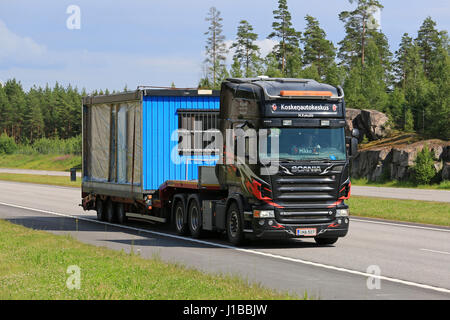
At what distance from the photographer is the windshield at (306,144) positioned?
1602cm

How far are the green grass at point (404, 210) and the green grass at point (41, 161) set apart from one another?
68499mm

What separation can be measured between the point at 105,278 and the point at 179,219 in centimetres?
891

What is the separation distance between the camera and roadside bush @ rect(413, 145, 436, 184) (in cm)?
4956

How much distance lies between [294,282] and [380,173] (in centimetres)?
4354

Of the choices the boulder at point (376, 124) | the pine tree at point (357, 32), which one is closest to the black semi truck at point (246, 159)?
the boulder at point (376, 124)

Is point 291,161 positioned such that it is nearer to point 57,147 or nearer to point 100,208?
point 100,208

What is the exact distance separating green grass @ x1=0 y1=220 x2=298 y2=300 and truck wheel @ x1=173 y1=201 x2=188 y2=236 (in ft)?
14.4

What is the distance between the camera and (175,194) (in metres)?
20.2

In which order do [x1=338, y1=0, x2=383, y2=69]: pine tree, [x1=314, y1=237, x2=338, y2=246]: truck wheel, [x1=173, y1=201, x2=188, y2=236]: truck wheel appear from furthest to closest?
[x1=338, y1=0, x2=383, y2=69]: pine tree < [x1=173, y1=201, x2=188, y2=236]: truck wheel < [x1=314, y1=237, x2=338, y2=246]: truck wheel

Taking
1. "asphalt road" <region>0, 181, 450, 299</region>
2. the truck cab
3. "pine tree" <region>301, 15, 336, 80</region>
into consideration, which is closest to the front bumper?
the truck cab

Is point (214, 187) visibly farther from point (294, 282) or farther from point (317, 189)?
point (294, 282)

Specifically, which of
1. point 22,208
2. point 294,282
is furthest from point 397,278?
point 22,208

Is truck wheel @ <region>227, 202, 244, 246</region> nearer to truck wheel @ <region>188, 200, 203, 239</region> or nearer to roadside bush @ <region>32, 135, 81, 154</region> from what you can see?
truck wheel @ <region>188, 200, 203, 239</region>

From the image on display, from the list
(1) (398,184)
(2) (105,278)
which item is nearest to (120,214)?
(2) (105,278)
